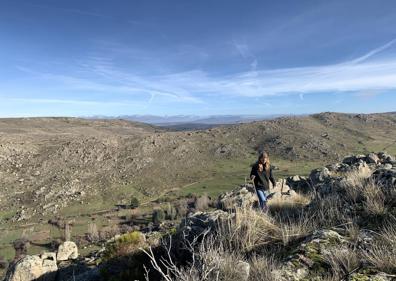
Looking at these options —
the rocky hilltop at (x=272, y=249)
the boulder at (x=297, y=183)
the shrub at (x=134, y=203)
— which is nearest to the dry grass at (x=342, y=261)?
the rocky hilltop at (x=272, y=249)

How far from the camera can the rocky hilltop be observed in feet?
15.4

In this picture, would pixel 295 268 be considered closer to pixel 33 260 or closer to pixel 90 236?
pixel 33 260

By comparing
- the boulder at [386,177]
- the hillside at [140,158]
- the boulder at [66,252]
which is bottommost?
→ the hillside at [140,158]

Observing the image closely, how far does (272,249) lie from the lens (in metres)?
6.29

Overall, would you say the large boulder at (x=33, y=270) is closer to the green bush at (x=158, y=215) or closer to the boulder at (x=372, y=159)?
the boulder at (x=372, y=159)

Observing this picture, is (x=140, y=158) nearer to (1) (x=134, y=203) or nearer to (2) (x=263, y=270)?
(1) (x=134, y=203)

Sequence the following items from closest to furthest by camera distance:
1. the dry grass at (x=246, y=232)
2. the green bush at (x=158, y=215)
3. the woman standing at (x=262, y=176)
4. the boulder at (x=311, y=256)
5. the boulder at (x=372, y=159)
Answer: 1. the boulder at (x=311, y=256)
2. the dry grass at (x=246, y=232)
3. the woman standing at (x=262, y=176)
4. the boulder at (x=372, y=159)
5. the green bush at (x=158, y=215)

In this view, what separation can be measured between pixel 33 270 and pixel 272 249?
8.31 m

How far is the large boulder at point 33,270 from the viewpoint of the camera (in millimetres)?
11078

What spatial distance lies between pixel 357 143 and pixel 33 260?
407 ft

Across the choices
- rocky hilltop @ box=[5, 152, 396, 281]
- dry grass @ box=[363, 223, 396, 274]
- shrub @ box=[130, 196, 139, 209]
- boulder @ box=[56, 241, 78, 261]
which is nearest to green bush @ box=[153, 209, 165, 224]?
shrub @ box=[130, 196, 139, 209]

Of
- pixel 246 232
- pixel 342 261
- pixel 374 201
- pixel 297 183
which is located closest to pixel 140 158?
pixel 297 183

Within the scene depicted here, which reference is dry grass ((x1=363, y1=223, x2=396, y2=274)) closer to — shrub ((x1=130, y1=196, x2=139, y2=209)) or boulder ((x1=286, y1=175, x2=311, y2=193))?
boulder ((x1=286, y1=175, x2=311, y2=193))

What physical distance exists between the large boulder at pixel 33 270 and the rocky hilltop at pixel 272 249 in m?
0.03
